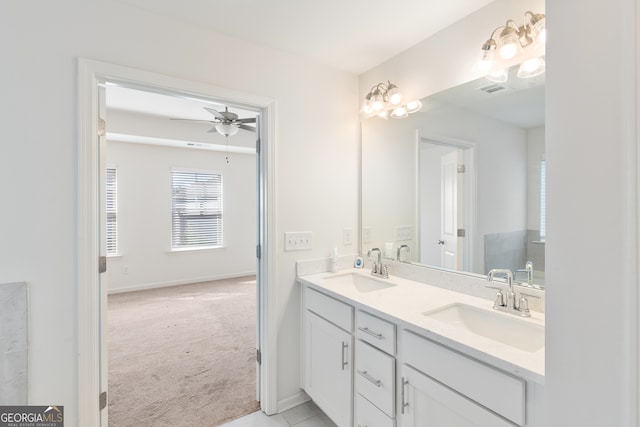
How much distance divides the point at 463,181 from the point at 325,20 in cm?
126

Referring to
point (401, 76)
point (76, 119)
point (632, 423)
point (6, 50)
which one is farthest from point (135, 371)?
point (401, 76)

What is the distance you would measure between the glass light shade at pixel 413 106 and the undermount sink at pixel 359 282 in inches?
46.7

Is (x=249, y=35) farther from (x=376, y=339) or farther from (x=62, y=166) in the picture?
(x=376, y=339)

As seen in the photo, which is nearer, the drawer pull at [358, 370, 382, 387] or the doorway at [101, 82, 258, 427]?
the drawer pull at [358, 370, 382, 387]

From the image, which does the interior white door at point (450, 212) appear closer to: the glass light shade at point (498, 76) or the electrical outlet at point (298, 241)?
the glass light shade at point (498, 76)

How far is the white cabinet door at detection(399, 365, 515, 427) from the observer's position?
1.01 m

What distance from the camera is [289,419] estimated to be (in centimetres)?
190

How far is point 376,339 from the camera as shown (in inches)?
56.3

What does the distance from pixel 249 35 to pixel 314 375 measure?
7.31ft

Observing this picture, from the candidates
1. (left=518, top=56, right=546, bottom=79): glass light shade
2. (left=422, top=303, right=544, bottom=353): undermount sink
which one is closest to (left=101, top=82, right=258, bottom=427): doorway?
(left=422, top=303, right=544, bottom=353): undermount sink

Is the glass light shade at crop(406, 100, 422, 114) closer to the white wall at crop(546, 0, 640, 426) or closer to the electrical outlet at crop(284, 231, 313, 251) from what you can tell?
the electrical outlet at crop(284, 231, 313, 251)

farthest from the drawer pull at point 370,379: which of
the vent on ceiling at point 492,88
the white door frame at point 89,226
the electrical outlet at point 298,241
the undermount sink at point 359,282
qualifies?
the vent on ceiling at point 492,88

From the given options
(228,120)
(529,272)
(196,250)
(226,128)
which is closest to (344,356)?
(529,272)

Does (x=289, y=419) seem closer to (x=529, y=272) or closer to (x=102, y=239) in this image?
(x=102, y=239)
